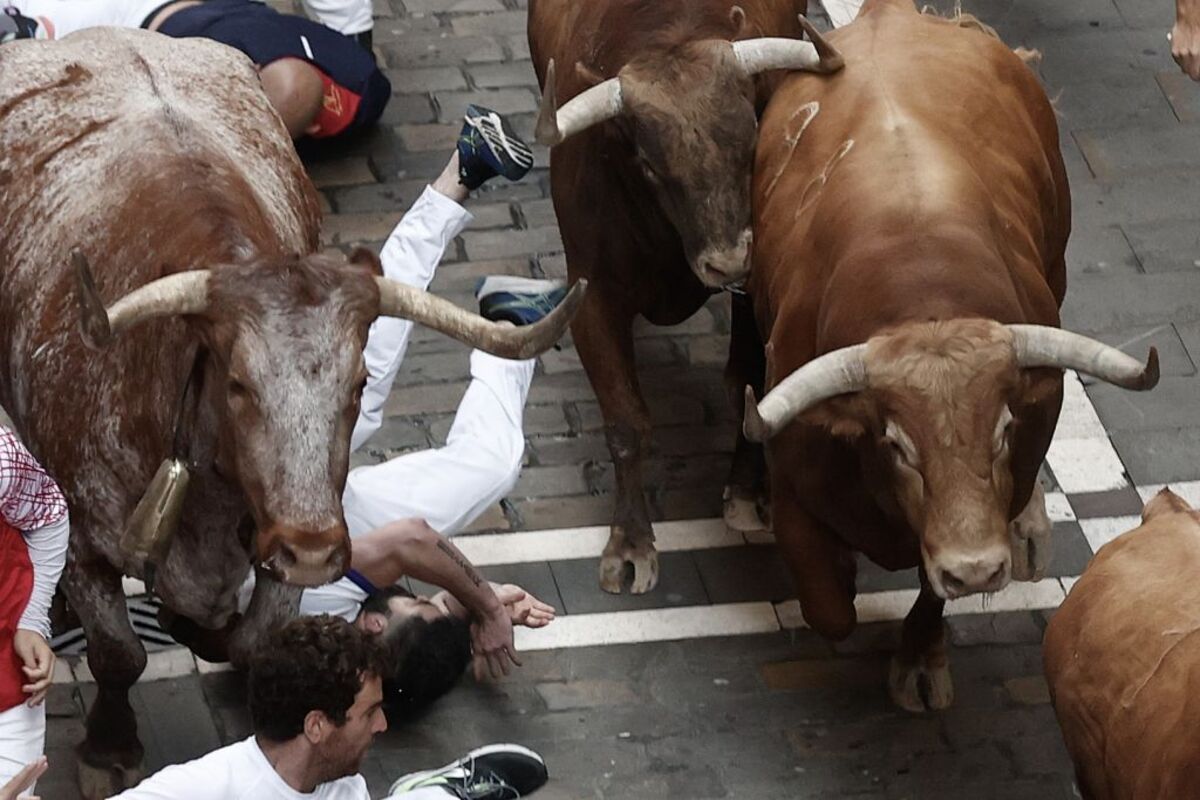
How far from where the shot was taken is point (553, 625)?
23.6 feet

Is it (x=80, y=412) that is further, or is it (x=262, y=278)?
(x=80, y=412)

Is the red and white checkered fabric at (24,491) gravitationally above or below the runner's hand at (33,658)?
above

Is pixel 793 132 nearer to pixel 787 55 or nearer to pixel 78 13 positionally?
pixel 787 55

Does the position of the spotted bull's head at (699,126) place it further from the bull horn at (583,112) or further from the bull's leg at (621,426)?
the bull's leg at (621,426)

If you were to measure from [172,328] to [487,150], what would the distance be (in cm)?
202

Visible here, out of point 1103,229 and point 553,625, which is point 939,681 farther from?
point 1103,229

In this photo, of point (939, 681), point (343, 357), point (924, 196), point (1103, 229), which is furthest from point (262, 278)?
point (1103, 229)

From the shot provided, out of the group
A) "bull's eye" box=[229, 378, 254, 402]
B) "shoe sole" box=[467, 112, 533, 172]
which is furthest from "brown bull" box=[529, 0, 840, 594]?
"bull's eye" box=[229, 378, 254, 402]

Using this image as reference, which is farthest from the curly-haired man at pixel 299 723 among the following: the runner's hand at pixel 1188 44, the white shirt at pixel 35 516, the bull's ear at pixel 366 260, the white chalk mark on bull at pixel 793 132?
the runner's hand at pixel 1188 44

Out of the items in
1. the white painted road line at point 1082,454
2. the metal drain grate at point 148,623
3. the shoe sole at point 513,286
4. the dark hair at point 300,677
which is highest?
the dark hair at point 300,677

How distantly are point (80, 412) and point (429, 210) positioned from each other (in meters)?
2.02

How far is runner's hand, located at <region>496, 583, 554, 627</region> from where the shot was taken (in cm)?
669

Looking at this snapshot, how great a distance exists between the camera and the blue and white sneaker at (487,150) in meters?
7.43

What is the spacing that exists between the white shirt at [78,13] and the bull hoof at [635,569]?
334cm
